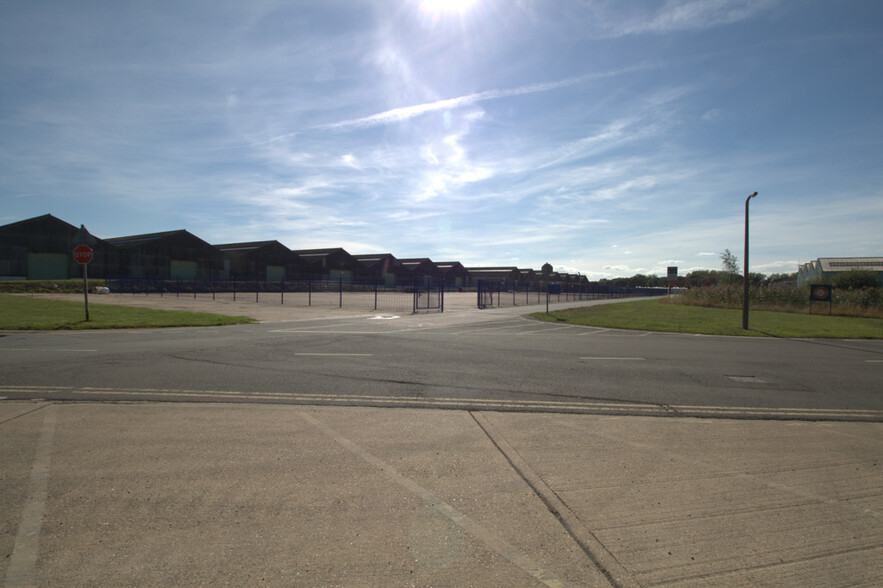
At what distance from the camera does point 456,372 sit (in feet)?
29.8

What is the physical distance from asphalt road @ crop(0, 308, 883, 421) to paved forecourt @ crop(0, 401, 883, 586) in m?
1.12

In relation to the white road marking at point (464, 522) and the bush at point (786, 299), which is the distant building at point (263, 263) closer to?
the bush at point (786, 299)

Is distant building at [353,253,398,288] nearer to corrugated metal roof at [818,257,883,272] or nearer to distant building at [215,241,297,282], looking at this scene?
distant building at [215,241,297,282]

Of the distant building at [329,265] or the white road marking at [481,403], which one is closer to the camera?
the white road marking at [481,403]

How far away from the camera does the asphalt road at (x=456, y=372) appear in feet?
22.7

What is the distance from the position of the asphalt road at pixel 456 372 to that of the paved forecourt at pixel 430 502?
1.12 metres

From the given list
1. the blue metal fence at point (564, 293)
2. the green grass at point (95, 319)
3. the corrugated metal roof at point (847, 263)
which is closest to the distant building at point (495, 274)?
the blue metal fence at point (564, 293)

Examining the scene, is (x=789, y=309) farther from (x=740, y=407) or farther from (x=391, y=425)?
(x=391, y=425)

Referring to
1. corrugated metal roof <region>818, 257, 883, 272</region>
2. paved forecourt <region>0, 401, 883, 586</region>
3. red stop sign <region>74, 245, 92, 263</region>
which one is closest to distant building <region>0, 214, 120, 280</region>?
red stop sign <region>74, 245, 92, 263</region>

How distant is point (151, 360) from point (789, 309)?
133ft

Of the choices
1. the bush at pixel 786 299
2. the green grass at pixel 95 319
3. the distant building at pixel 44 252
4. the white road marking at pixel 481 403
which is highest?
Result: the distant building at pixel 44 252

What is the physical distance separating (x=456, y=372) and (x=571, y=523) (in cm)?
575

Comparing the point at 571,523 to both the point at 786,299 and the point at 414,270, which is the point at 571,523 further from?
the point at 414,270

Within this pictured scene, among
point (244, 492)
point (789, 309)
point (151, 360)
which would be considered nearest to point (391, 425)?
point (244, 492)
